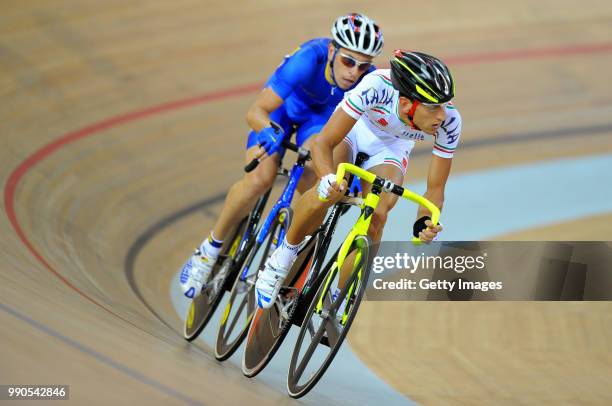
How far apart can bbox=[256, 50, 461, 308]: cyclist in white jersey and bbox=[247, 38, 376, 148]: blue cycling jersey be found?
0.43 meters

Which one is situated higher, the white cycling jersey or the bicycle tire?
the white cycling jersey

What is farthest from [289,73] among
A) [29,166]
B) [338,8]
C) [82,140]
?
[338,8]

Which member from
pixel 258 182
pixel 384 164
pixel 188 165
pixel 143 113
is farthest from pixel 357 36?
pixel 143 113

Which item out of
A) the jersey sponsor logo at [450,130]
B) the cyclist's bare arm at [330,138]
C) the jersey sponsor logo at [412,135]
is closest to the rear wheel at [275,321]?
the cyclist's bare arm at [330,138]

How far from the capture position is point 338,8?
825 centimetres

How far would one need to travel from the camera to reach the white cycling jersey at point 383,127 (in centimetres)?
332

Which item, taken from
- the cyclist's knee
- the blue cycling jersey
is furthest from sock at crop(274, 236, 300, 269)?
the blue cycling jersey

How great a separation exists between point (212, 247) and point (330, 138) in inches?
48.4

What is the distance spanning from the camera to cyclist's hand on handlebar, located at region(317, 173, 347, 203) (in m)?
3.07

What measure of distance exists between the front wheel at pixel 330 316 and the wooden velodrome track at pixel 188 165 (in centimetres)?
12

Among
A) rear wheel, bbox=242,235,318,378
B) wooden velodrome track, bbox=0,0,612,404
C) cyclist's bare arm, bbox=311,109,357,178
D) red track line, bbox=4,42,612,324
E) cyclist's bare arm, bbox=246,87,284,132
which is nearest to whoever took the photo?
cyclist's bare arm, bbox=311,109,357,178

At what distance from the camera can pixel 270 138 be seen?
3.76m

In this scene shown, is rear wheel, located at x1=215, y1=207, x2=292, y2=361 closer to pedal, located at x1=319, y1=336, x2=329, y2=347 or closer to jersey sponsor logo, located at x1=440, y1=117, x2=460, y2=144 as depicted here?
pedal, located at x1=319, y1=336, x2=329, y2=347

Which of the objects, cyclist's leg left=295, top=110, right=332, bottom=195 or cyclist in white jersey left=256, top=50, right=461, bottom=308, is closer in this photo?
cyclist in white jersey left=256, top=50, right=461, bottom=308
